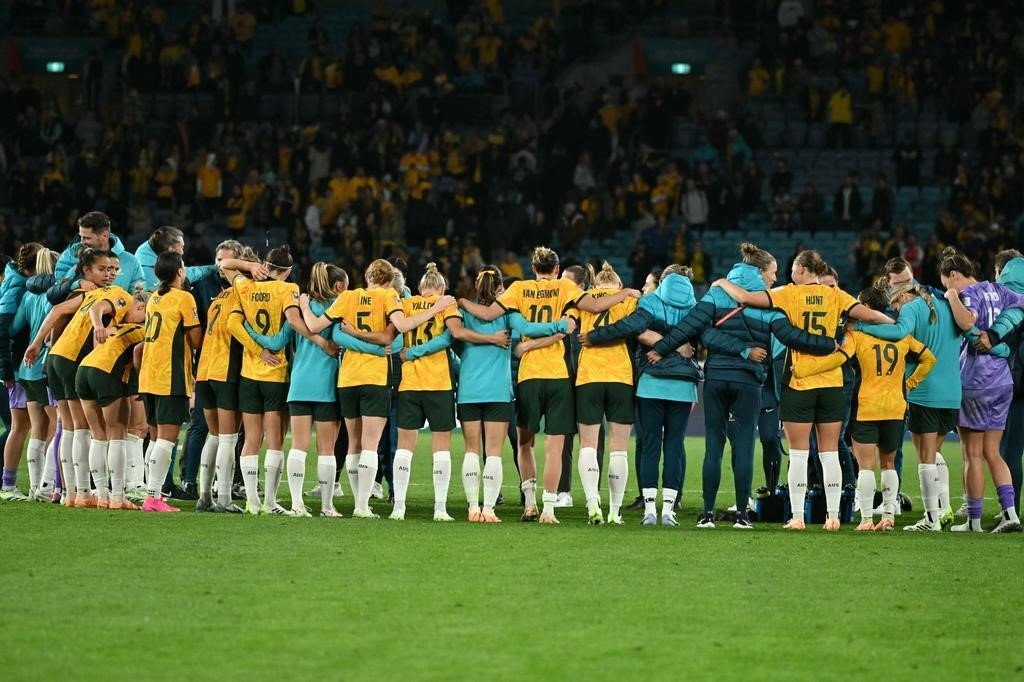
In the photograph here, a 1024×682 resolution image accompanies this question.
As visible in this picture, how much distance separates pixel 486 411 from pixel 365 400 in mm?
1000

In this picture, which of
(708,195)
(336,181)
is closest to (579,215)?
(708,195)

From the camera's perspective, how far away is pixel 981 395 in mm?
12023

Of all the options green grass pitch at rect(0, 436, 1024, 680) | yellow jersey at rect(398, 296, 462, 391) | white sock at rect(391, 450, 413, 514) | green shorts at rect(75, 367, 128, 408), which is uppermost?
yellow jersey at rect(398, 296, 462, 391)

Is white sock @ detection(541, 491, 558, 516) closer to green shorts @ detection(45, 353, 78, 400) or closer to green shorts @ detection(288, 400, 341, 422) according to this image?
green shorts @ detection(288, 400, 341, 422)

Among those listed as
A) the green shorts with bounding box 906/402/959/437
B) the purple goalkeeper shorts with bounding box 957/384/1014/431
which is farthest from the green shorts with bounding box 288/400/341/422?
the purple goalkeeper shorts with bounding box 957/384/1014/431

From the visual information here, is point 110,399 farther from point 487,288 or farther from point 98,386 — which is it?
point 487,288

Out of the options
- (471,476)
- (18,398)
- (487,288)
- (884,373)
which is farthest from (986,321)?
(18,398)

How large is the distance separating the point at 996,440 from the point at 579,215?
57.5 feet

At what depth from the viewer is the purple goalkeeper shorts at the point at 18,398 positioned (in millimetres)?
13766

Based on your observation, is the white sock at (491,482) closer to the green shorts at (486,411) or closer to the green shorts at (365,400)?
the green shorts at (486,411)

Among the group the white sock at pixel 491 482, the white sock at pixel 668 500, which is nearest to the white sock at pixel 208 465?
the white sock at pixel 491 482

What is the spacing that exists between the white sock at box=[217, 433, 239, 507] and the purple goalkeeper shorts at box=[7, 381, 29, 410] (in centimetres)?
259

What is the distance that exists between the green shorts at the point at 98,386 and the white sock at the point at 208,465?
85 centimetres

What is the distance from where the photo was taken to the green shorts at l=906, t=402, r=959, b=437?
11984 mm
